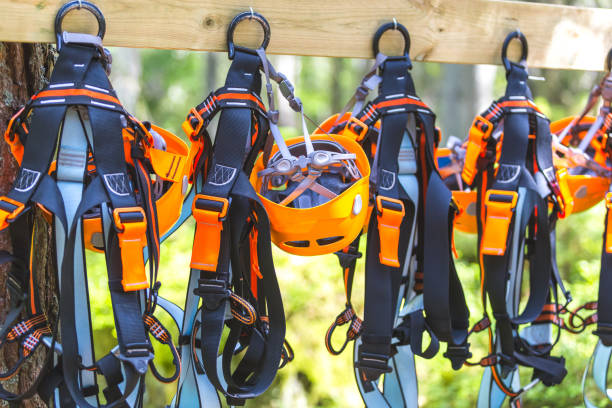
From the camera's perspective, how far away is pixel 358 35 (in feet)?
6.71

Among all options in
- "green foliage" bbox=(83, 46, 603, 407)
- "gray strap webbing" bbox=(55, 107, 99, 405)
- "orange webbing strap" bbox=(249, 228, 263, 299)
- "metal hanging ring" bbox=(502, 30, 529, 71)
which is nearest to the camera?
"gray strap webbing" bbox=(55, 107, 99, 405)

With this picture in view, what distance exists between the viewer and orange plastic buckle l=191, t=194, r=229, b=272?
1.72 meters

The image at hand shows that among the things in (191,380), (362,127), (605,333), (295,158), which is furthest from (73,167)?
(605,333)

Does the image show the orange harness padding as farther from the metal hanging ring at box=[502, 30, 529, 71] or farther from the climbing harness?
the climbing harness

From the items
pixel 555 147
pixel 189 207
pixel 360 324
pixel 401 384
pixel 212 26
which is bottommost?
pixel 401 384

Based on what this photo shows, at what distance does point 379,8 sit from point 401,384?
53.4 inches

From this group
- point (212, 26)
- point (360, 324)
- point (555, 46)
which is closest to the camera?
point (212, 26)

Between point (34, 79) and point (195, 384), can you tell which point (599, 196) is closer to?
point (195, 384)

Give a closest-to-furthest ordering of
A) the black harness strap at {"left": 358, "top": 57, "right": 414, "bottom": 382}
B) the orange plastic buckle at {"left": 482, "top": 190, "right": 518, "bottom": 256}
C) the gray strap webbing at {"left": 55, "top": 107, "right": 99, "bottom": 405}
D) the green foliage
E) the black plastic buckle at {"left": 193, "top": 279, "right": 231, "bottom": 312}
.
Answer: the gray strap webbing at {"left": 55, "top": 107, "right": 99, "bottom": 405} → the black plastic buckle at {"left": 193, "top": 279, "right": 231, "bottom": 312} → the black harness strap at {"left": 358, "top": 57, "right": 414, "bottom": 382} → the orange plastic buckle at {"left": 482, "top": 190, "right": 518, "bottom": 256} → the green foliage

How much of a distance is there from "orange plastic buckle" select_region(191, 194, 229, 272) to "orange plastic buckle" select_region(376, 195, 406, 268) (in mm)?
533

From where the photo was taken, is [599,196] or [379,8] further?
[599,196]

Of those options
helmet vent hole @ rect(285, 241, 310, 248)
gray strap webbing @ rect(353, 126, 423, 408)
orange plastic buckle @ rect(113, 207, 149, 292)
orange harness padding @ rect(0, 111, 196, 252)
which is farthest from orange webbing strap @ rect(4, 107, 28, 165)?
→ gray strap webbing @ rect(353, 126, 423, 408)

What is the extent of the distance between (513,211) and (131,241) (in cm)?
133

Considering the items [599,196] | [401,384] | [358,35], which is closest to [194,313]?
[401,384]
